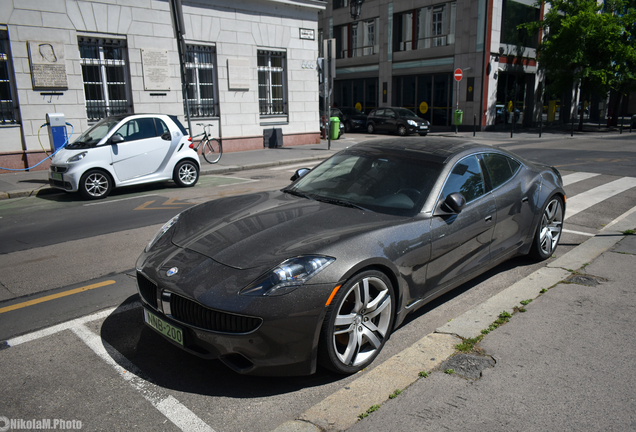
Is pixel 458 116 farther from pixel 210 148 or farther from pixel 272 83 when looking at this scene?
pixel 210 148

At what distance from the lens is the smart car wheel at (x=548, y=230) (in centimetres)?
519

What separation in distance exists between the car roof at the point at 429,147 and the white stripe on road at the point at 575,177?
7.01m

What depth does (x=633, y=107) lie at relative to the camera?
51156mm

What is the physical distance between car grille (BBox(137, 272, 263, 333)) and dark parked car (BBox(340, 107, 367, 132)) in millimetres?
25673

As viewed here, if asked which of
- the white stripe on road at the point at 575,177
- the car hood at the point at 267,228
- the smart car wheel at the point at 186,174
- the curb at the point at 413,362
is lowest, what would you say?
the white stripe on road at the point at 575,177

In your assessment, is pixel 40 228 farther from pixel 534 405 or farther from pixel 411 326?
pixel 534 405

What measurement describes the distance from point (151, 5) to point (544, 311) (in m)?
15.2

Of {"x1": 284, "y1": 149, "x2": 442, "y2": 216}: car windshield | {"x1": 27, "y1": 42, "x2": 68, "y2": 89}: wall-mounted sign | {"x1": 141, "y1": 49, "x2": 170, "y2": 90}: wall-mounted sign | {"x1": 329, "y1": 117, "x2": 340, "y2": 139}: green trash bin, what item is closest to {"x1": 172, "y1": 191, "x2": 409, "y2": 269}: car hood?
{"x1": 284, "y1": 149, "x2": 442, "y2": 216}: car windshield

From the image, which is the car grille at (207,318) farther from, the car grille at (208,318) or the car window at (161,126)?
the car window at (161,126)

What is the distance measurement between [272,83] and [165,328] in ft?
56.5

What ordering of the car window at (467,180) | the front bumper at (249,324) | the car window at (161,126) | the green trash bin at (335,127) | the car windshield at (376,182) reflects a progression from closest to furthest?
the front bumper at (249,324) → the car windshield at (376,182) → the car window at (467,180) → the car window at (161,126) → the green trash bin at (335,127)

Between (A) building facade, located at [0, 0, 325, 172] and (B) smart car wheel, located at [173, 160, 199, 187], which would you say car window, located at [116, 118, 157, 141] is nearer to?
(B) smart car wheel, located at [173, 160, 199, 187]

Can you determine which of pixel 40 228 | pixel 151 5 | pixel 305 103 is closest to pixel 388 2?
pixel 305 103

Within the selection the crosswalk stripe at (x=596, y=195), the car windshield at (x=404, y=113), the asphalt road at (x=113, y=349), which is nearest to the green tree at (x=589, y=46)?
the car windshield at (x=404, y=113)
